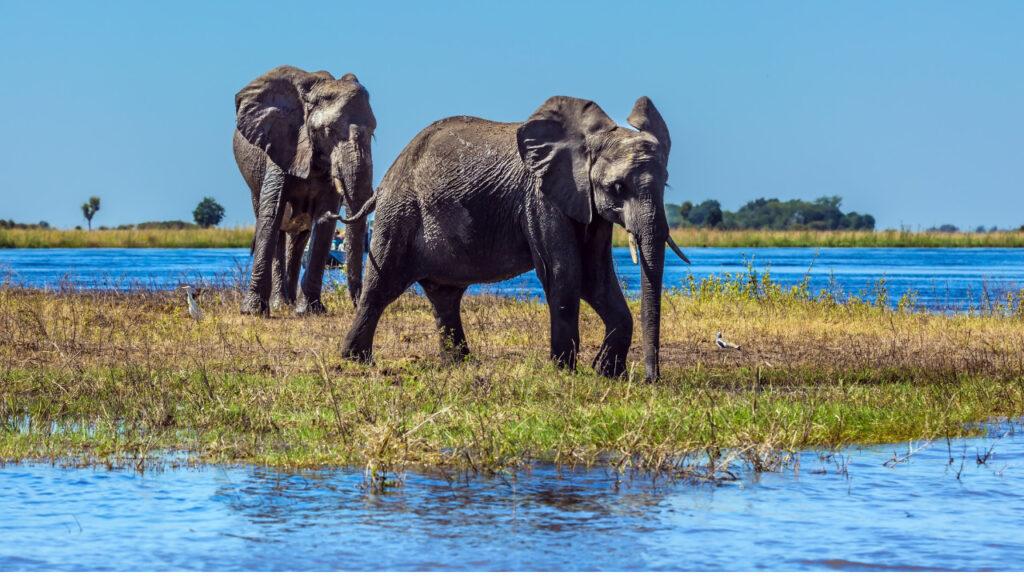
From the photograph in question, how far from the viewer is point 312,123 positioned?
15.5 meters

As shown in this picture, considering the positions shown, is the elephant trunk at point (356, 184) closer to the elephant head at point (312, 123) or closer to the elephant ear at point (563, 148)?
the elephant head at point (312, 123)

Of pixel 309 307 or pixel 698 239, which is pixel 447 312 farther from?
pixel 698 239

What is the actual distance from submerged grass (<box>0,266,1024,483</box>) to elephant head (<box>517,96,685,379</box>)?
84 cm

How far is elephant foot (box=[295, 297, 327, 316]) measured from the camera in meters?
16.8

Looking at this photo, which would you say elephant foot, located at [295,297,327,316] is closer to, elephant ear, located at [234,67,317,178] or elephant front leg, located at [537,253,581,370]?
elephant ear, located at [234,67,317,178]

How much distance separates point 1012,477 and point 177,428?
17.0 feet

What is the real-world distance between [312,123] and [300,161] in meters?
0.70

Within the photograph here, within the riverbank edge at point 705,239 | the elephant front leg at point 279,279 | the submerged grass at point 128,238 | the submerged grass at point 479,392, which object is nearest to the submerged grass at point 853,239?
the riverbank edge at point 705,239

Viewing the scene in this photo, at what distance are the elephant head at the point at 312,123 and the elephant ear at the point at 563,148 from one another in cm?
382

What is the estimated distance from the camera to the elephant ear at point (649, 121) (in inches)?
425

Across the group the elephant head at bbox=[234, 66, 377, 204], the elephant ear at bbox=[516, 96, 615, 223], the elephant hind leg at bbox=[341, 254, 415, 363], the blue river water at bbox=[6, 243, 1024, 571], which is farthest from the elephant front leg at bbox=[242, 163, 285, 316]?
the blue river water at bbox=[6, 243, 1024, 571]

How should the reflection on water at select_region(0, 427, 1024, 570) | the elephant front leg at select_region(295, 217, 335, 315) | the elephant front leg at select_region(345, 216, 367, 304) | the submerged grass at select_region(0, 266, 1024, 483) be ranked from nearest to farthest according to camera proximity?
the reflection on water at select_region(0, 427, 1024, 570) < the submerged grass at select_region(0, 266, 1024, 483) < the elephant front leg at select_region(345, 216, 367, 304) < the elephant front leg at select_region(295, 217, 335, 315)

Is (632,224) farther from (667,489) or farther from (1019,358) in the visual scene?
(1019,358)

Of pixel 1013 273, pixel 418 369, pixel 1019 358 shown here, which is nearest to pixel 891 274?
pixel 1013 273
